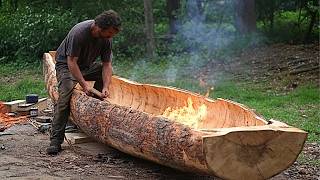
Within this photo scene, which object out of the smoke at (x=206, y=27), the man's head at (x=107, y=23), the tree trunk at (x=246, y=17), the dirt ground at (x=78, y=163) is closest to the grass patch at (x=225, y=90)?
the dirt ground at (x=78, y=163)

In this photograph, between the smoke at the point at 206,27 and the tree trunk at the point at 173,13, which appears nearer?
the smoke at the point at 206,27

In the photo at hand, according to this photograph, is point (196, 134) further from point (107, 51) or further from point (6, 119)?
point (6, 119)

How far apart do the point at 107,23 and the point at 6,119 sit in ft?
9.94

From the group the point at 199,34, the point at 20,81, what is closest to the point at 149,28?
the point at 199,34

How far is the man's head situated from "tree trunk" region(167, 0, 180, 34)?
1125cm

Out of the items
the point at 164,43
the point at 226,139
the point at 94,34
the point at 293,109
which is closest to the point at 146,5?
the point at 164,43

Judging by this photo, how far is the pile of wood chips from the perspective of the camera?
8258 mm

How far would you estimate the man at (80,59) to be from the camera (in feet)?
21.3

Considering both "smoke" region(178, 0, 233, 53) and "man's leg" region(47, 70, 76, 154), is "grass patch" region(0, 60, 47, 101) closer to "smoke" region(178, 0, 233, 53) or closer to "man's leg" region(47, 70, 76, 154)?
"man's leg" region(47, 70, 76, 154)

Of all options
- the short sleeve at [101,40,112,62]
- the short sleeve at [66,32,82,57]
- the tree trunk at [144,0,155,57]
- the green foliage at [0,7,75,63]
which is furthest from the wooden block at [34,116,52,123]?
the green foliage at [0,7,75,63]

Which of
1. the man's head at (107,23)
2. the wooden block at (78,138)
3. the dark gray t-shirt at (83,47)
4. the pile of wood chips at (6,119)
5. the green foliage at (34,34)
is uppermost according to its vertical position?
the man's head at (107,23)

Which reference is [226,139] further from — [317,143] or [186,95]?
[317,143]

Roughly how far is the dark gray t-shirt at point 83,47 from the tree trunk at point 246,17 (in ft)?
34.0

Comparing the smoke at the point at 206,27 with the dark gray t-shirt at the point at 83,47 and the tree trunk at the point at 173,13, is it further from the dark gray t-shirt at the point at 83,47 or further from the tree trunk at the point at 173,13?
the dark gray t-shirt at the point at 83,47
